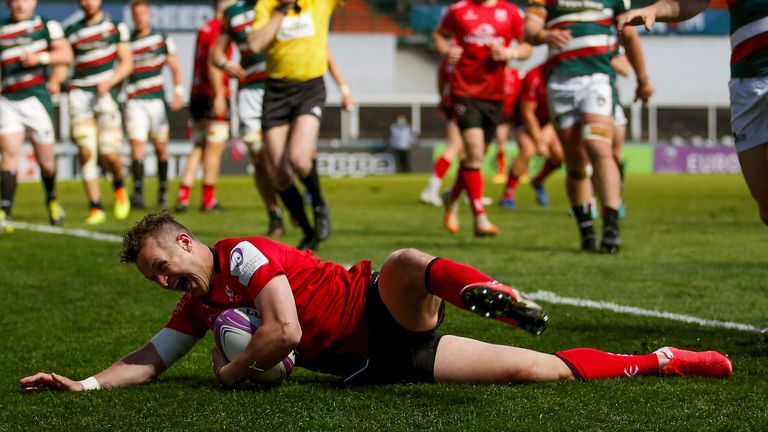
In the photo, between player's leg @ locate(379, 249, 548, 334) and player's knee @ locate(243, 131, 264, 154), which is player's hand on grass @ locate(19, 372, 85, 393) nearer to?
player's leg @ locate(379, 249, 548, 334)

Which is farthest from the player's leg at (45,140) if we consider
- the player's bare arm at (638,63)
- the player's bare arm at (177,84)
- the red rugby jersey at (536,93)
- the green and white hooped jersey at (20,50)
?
the red rugby jersey at (536,93)

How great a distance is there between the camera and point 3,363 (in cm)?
489

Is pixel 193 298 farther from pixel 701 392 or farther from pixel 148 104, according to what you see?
pixel 148 104

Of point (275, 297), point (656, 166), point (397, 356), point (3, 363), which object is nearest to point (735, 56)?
point (397, 356)

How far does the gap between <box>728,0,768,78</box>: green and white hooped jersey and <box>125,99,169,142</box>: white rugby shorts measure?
34.7ft

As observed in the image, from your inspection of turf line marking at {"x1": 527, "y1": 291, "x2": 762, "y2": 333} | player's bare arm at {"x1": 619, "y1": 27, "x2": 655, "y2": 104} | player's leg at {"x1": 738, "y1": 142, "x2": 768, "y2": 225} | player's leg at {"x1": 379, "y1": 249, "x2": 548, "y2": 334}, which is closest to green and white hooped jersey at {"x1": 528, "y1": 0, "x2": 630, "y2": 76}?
player's bare arm at {"x1": 619, "y1": 27, "x2": 655, "y2": 104}

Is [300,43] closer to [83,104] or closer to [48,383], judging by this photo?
[83,104]

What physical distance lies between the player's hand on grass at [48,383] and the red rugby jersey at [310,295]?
52cm

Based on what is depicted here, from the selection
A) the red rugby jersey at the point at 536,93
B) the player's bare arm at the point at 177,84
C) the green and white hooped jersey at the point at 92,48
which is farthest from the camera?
the red rugby jersey at the point at 536,93

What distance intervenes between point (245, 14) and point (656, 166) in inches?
1011

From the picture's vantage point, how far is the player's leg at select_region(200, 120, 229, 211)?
1419 centimetres

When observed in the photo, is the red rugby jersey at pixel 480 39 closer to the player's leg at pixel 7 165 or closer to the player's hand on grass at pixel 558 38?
the player's hand on grass at pixel 558 38

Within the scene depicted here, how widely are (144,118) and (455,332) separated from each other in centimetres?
999

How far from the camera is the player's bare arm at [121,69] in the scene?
12781mm
